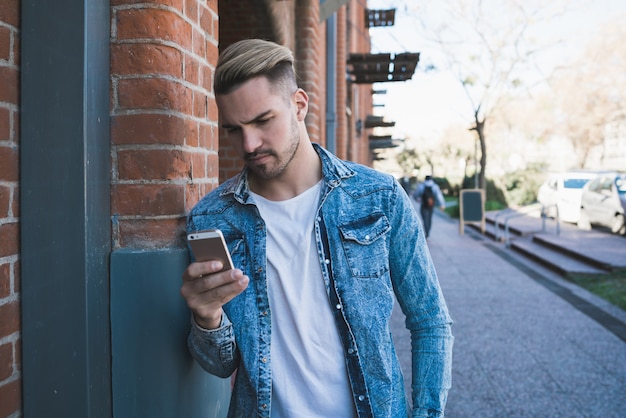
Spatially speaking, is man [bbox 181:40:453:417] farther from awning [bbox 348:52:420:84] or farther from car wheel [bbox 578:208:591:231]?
car wheel [bbox 578:208:591:231]

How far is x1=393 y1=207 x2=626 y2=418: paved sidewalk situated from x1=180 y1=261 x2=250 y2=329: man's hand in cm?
337

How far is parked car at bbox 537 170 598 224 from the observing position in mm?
18562

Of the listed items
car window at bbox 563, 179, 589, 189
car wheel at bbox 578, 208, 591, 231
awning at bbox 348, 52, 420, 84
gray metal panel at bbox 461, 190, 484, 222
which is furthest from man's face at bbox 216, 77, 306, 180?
car window at bbox 563, 179, 589, 189

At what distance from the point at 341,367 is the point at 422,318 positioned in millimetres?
289

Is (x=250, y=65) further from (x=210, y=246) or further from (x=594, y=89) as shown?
(x=594, y=89)

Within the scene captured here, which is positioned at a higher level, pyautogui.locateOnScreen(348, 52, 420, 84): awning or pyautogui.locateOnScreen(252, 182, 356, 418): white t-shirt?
pyautogui.locateOnScreen(348, 52, 420, 84): awning

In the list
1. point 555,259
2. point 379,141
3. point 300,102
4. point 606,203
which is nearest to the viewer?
point 300,102

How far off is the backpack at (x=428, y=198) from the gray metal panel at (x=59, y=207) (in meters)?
13.7

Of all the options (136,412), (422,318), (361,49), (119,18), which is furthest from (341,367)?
(361,49)

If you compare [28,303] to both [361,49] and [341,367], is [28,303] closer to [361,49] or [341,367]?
[341,367]

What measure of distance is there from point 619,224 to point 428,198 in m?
4.69

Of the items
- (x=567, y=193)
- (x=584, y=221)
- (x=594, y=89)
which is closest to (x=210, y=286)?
(x=584, y=221)

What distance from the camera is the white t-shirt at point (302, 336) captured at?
65.7 inches

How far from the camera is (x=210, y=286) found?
1.49 metres
